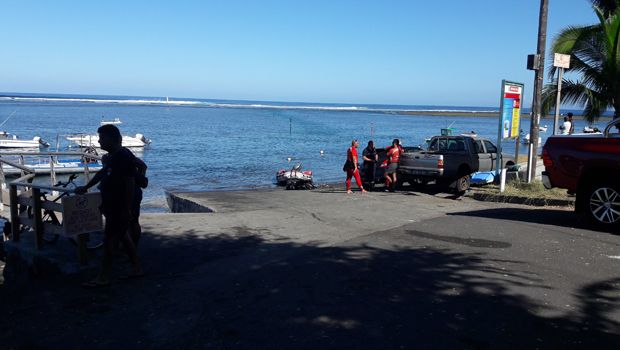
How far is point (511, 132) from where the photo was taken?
14.6 metres

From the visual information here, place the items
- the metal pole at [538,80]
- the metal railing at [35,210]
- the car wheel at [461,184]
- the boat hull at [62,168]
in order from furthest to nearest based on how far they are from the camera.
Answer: the boat hull at [62,168] → the car wheel at [461,184] → the metal pole at [538,80] → the metal railing at [35,210]

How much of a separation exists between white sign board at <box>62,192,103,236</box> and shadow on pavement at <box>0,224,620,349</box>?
0.57 metres

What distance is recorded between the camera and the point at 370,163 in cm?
1662

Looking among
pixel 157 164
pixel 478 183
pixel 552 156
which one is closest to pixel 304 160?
pixel 157 164

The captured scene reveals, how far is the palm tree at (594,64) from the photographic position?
1412 centimetres

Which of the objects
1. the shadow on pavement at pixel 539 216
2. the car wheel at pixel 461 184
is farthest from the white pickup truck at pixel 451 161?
the shadow on pavement at pixel 539 216

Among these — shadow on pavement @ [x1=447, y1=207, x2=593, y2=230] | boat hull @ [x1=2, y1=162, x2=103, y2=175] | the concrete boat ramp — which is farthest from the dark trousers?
boat hull @ [x1=2, y1=162, x2=103, y2=175]

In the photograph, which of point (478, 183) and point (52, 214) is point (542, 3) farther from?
point (52, 214)

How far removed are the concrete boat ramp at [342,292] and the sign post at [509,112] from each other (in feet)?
17.7

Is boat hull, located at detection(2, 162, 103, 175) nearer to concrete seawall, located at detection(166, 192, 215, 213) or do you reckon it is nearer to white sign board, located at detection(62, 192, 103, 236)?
concrete seawall, located at detection(166, 192, 215, 213)

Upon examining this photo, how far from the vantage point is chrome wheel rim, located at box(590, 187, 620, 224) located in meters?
7.99

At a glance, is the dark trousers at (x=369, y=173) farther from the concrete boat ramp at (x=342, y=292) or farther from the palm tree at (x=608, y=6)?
the palm tree at (x=608, y=6)

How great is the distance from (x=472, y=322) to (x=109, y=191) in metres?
4.04

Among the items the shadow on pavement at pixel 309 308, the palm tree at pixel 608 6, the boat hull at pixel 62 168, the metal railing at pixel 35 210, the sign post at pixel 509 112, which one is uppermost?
the palm tree at pixel 608 6
